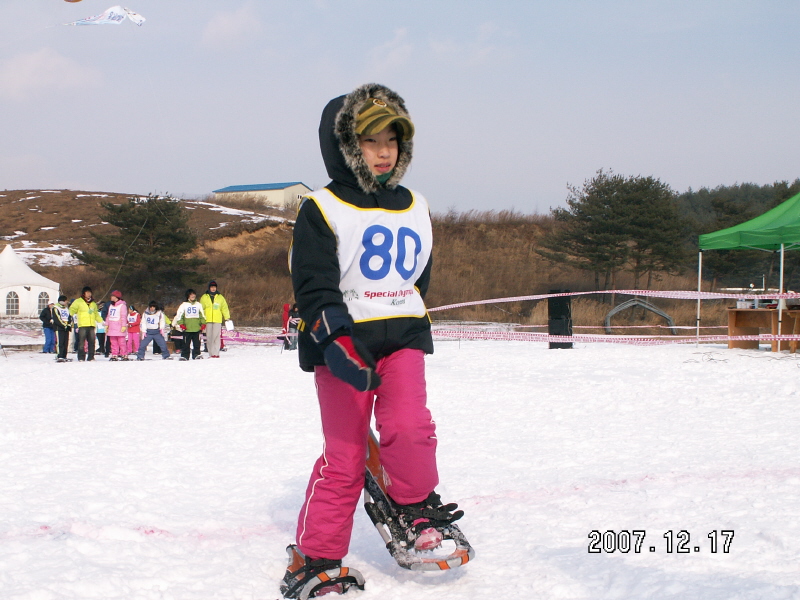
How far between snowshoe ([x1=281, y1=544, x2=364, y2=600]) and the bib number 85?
994 mm

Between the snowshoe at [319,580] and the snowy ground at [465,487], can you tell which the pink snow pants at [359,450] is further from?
the snowy ground at [465,487]

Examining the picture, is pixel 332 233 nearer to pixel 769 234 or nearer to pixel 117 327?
pixel 769 234

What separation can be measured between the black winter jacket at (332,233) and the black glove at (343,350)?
5cm

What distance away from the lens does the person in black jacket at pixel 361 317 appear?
243cm

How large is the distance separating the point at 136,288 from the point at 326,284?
121 ft

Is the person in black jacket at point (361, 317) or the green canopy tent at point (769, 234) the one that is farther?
the green canopy tent at point (769, 234)

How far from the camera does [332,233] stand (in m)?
2.44

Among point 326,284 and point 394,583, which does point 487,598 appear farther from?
point 326,284

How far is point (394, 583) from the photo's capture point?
2.56 m

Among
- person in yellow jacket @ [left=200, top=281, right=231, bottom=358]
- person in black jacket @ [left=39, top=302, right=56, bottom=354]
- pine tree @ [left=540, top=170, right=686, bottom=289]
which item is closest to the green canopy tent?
person in yellow jacket @ [left=200, top=281, right=231, bottom=358]

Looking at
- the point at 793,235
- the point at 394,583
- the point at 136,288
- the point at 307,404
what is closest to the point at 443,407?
the point at 307,404
